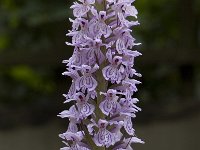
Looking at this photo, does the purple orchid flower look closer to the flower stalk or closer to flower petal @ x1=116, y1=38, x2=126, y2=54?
the flower stalk

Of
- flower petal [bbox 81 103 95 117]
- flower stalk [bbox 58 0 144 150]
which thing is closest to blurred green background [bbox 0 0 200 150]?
flower stalk [bbox 58 0 144 150]

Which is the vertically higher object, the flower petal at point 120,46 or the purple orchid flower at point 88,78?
the flower petal at point 120,46

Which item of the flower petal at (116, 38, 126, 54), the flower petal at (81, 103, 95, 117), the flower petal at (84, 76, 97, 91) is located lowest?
the flower petal at (81, 103, 95, 117)
